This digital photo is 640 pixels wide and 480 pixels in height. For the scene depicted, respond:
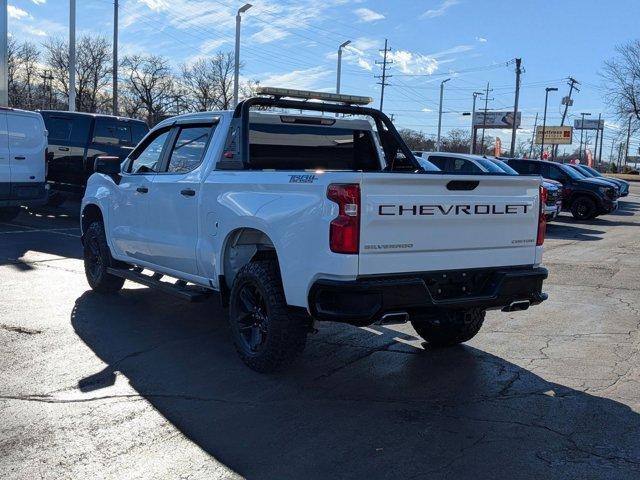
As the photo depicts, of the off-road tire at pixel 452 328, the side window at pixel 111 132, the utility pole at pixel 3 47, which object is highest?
the utility pole at pixel 3 47

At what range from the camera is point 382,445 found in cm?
388

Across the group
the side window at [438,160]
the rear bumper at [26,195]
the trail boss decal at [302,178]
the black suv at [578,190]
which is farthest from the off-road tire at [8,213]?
the black suv at [578,190]

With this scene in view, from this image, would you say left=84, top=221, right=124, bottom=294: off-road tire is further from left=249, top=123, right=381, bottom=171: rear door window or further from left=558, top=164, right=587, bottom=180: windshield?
left=558, top=164, right=587, bottom=180: windshield

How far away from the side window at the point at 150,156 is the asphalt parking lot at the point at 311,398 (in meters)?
1.53

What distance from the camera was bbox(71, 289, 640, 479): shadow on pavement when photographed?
367 cm

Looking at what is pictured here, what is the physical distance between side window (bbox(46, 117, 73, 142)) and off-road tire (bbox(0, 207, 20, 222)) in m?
2.26

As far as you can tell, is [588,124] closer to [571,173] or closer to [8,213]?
[571,173]

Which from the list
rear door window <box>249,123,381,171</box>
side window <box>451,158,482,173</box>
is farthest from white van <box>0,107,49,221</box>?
side window <box>451,158,482,173</box>

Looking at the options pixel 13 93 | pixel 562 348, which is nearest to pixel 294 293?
pixel 562 348

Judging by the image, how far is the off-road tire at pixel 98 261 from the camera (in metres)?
7.59

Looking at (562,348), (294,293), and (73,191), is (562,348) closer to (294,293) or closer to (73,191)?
(294,293)

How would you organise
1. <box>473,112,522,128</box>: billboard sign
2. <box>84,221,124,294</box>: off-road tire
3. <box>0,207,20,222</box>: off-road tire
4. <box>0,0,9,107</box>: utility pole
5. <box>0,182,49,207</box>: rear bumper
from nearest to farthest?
1. <box>84,221,124,294</box>: off-road tire
2. <box>0,182,49,207</box>: rear bumper
3. <box>0,207,20,222</box>: off-road tire
4. <box>0,0,9,107</box>: utility pole
5. <box>473,112,522,128</box>: billboard sign

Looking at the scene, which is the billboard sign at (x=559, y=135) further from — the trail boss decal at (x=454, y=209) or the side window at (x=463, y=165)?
the trail boss decal at (x=454, y=209)

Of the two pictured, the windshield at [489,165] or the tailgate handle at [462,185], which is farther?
the windshield at [489,165]
